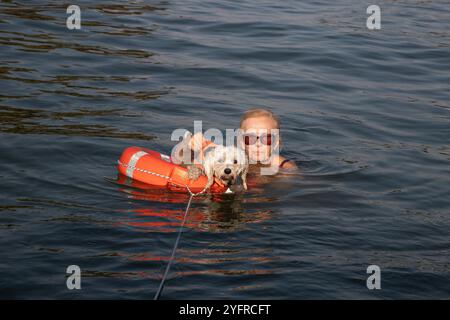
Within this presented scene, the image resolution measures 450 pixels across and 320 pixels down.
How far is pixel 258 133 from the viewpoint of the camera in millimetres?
8289

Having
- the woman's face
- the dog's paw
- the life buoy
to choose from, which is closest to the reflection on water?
the life buoy

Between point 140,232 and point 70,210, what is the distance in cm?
85

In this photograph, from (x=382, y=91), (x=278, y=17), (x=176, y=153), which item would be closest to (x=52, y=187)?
(x=176, y=153)

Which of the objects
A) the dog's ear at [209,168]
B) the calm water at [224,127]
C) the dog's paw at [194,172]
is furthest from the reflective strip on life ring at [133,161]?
the dog's ear at [209,168]

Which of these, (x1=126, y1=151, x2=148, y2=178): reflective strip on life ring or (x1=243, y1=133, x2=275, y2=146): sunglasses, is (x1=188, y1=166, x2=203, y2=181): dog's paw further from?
(x1=243, y1=133, x2=275, y2=146): sunglasses

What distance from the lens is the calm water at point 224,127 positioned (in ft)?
20.6

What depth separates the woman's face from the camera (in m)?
8.30

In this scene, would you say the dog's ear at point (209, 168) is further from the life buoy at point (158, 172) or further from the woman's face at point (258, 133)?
the woman's face at point (258, 133)

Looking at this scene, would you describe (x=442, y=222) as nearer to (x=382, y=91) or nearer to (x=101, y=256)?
(x=101, y=256)

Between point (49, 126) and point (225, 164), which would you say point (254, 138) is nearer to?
point (225, 164)

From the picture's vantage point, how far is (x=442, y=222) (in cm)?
764

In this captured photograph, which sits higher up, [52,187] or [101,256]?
[52,187]

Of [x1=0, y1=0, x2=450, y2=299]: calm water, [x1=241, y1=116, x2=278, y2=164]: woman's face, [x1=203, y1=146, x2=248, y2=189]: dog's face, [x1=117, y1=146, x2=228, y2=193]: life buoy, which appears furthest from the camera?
[x1=241, y1=116, x2=278, y2=164]: woman's face

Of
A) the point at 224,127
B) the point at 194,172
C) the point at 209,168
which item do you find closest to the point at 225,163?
the point at 209,168
